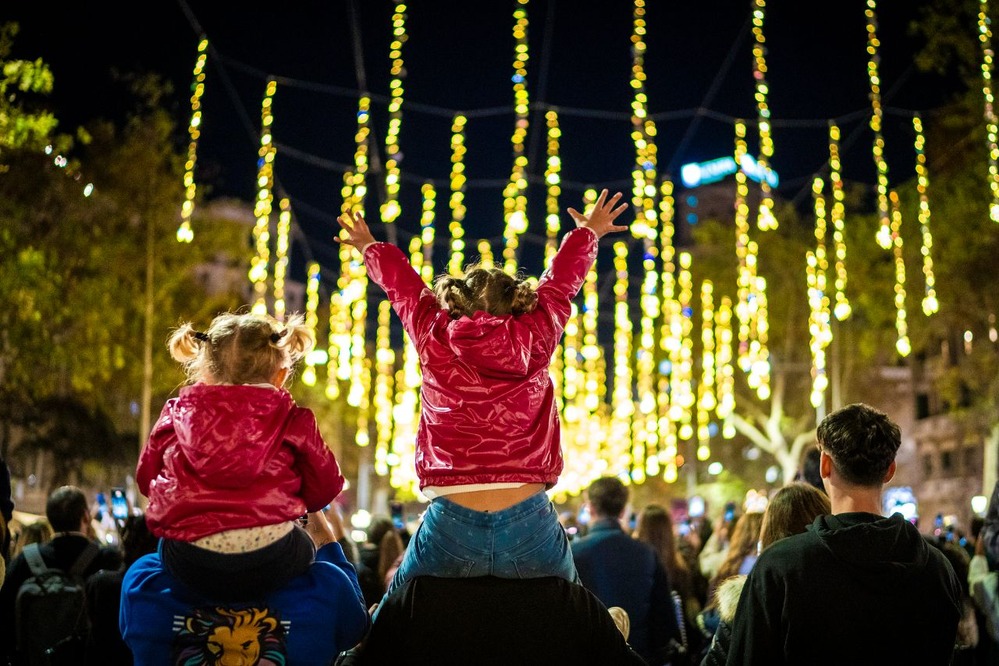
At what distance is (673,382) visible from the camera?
2516 cm

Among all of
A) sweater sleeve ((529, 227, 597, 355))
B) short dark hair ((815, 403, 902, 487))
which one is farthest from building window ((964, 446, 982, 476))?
sweater sleeve ((529, 227, 597, 355))

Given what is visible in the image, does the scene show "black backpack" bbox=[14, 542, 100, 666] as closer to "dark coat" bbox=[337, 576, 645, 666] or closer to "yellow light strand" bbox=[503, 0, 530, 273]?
"dark coat" bbox=[337, 576, 645, 666]

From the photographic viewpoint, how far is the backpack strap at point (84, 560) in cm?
565

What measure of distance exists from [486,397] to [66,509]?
354cm

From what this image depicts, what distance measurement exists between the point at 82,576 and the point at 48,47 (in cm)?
1092

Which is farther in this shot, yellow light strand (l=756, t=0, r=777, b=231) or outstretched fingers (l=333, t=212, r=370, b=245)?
yellow light strand (l=756, t=0, r=777, b=231)

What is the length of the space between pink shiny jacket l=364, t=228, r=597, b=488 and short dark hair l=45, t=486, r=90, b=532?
3261mm

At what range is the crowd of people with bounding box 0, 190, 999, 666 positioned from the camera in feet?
9.20

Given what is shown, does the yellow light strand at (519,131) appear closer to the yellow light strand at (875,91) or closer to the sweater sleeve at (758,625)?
the yellow light strand at (875,91)

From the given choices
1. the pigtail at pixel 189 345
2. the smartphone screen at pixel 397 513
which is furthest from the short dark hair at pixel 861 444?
the smartphone screen at pixel 397 513

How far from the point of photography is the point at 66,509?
5633 millimetres

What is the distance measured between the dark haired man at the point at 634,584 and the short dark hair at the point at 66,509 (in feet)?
9.17

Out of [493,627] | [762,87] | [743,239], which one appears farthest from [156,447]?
[743,239]

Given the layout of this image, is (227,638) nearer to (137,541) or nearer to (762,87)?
(137,541)
